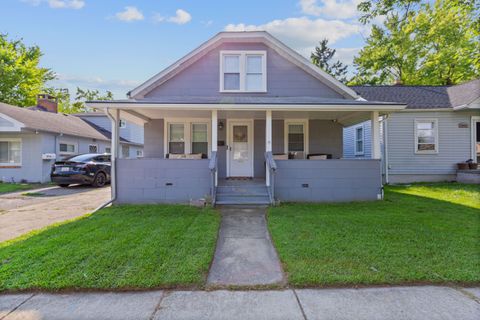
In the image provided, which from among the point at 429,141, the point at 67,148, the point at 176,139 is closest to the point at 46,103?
the point at 67,148

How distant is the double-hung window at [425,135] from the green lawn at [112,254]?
36.0ft

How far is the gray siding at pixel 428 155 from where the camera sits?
38.1 ft

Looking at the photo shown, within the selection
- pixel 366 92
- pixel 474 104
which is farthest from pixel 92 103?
pixel 474 104

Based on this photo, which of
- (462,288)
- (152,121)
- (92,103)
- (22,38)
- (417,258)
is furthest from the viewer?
(22,38)

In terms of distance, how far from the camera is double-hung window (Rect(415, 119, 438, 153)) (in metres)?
11.7

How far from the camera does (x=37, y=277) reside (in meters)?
3.06

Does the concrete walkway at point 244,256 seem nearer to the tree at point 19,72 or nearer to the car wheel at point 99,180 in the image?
the car wheel at point 99,180

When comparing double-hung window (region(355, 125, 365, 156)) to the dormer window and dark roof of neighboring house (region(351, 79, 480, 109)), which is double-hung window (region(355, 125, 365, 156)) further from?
the dormer window

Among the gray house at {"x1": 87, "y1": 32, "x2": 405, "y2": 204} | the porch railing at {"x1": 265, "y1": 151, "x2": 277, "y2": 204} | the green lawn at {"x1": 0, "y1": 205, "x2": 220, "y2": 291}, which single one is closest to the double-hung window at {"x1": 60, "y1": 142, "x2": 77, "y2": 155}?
the gray house at {"x1": 87, "y1": 32, "x2": 405, "y2": 204}

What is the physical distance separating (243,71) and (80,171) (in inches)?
316

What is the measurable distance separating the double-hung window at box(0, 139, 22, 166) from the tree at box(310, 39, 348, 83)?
30720 mm

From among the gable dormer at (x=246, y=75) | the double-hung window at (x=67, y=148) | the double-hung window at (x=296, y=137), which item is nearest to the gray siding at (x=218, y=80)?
the gable dormer at (x=246, y=75)

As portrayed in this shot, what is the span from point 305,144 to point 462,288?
7213 mm

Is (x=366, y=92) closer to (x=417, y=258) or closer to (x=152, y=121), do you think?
(x=152, y=121)
